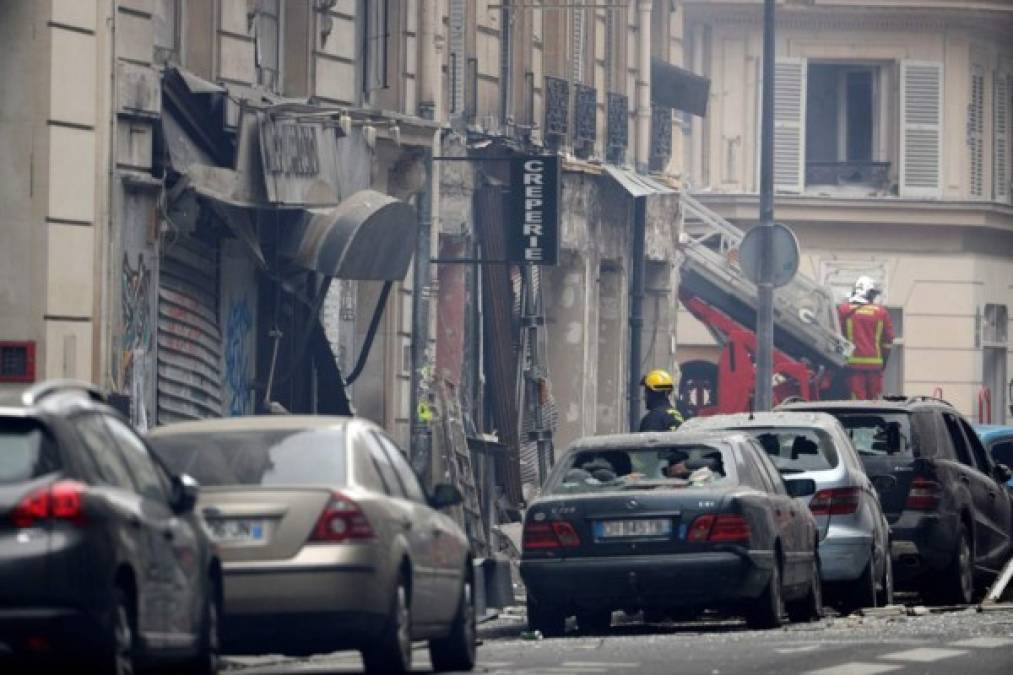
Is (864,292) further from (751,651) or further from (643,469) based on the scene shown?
(751,651)

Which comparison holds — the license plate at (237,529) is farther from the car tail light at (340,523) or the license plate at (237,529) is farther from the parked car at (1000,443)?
the parked car at (1000,443)

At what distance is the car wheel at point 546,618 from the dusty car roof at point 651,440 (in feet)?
3.46

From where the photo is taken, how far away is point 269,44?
1037 inches

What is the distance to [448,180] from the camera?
31.6m

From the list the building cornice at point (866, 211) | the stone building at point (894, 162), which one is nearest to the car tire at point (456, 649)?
the stone building at point (894, 162)

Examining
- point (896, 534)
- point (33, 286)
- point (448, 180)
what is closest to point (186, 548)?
point (33, 286)

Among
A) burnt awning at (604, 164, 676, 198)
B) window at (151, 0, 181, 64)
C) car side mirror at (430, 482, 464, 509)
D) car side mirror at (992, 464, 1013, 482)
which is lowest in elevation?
car side mirror at (992, 464, 1013, 482)

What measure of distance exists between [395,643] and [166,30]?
10312 mm

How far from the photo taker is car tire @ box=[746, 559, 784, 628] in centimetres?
1914

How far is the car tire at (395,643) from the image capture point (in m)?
14.5

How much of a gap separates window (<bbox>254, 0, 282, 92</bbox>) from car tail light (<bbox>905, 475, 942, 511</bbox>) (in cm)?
661

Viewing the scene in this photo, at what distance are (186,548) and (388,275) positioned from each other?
12.0 m

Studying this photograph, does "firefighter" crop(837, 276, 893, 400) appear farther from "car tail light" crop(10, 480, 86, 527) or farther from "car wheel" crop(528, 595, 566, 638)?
"car tail light" crop(10, 480, 86, 527)

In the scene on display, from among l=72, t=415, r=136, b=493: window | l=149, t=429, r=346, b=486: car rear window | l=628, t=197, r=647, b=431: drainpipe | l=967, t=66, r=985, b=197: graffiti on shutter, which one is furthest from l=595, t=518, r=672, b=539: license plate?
l=967, t=66, r=985, b=197: graffiti on shutter
